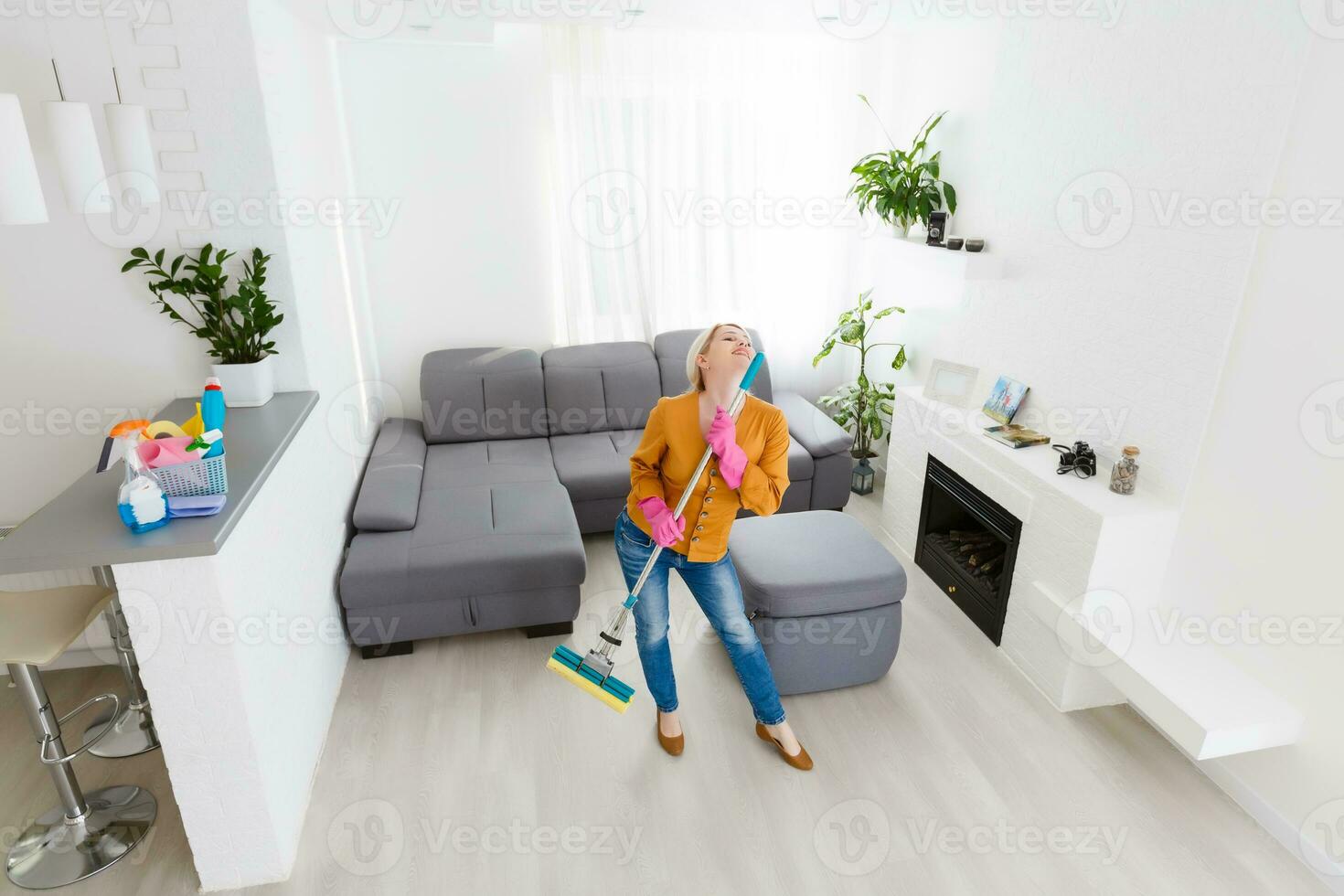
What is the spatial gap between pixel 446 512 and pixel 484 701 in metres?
0.84

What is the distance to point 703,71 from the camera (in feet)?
14.3

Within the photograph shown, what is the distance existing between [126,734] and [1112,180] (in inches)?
155

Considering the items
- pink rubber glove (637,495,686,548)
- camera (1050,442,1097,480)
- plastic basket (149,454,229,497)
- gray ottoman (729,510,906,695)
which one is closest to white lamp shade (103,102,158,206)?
plastic basket (149,454,229,497)

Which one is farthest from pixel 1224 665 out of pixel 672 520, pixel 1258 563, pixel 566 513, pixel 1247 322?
pixel 566 513

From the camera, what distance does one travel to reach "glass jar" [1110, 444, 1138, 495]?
2.76 meters

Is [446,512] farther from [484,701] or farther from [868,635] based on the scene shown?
[868,635]

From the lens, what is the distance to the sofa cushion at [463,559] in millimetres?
3039

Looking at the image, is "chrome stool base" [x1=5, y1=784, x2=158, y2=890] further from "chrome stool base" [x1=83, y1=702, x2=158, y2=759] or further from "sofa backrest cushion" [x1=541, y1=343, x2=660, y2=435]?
"sofa backrest cushion" [x1=541, y1=343, x2=660, y2=435]

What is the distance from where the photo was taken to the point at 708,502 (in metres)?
2.43

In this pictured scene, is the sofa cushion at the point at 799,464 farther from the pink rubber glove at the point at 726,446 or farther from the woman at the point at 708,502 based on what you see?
the pink rubber glove at the point at 726,446
